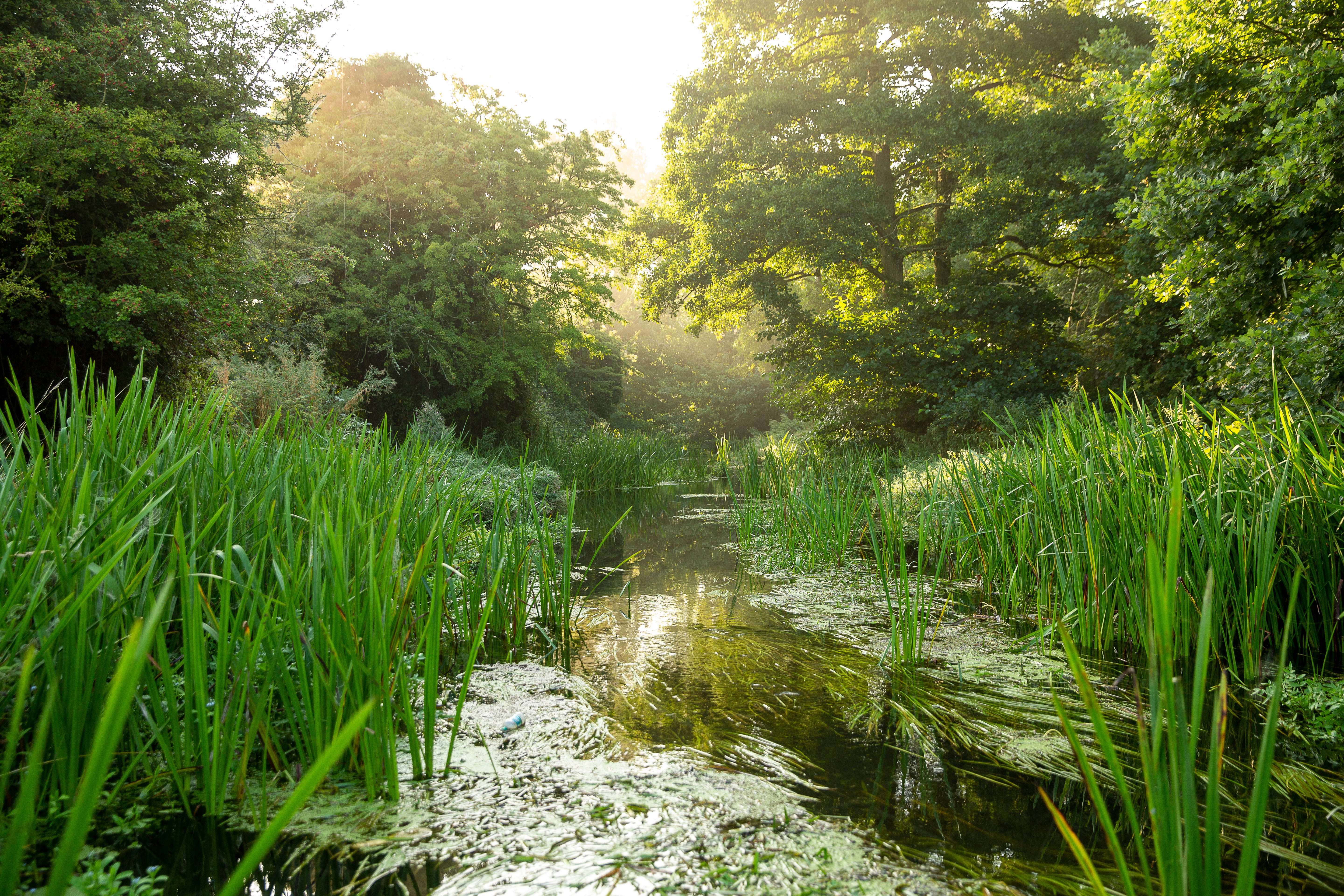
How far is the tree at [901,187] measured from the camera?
990cm

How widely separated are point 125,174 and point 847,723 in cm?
843

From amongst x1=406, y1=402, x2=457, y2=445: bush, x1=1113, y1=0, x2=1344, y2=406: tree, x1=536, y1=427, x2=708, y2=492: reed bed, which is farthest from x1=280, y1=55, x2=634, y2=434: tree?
x1=1113, y1=0, x2=1344, y2=406: tree

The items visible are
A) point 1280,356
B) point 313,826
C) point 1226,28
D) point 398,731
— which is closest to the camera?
point 313,826

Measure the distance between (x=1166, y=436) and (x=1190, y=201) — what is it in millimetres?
3329

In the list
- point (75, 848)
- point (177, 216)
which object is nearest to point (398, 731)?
point (75, 848)

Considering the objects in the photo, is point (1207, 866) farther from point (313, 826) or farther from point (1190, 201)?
point (1190, 201)

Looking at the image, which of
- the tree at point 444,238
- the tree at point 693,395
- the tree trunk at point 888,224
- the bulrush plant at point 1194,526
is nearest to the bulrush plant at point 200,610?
the bulrush plant at point 1194,526

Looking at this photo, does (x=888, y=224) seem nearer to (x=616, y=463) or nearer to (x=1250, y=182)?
(x=616, y=463)

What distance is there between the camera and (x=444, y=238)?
1333 centimetres

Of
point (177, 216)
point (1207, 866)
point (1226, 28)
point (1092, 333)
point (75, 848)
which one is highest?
point (1226, 28)

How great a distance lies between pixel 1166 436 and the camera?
2975mm

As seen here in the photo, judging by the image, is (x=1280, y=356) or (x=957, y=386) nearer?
(x=1280, y=356)

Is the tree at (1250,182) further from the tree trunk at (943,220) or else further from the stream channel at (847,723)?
the tree trunk at (943,220)

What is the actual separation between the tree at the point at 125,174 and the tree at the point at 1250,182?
8.60 m
